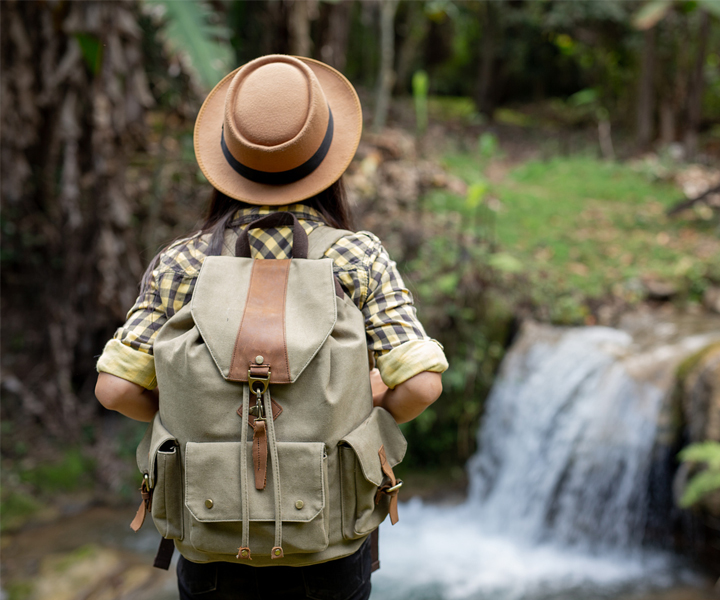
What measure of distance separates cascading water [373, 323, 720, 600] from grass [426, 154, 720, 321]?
2.46 ft

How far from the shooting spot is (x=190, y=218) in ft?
15.9

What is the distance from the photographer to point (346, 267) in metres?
1.36

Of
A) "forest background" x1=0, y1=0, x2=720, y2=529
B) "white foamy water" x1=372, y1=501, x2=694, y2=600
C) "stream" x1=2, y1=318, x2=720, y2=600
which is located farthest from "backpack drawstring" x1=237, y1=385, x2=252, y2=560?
"white foamy water" x1=372, y1=501, x2=694, y2=600

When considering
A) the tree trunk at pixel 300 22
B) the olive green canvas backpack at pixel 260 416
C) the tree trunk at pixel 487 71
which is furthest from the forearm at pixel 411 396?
the tree trunk at pixel 487 71

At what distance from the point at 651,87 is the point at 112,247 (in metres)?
8.95

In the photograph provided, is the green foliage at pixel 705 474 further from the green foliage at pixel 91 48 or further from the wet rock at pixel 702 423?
the green foliage at pixel 91 48

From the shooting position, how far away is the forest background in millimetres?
→ 3809

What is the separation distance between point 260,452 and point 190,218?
13.0ft

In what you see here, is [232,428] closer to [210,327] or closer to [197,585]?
[210,327]

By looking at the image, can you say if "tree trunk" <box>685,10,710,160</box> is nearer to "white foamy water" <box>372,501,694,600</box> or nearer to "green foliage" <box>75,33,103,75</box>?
"white foamy water" <box>372,501,694,600</box>

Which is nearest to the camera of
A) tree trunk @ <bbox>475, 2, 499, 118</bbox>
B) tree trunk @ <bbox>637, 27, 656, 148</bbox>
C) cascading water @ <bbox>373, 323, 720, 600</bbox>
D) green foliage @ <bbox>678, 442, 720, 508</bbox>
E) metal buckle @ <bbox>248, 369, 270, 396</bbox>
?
metal buckle @ <bbox>248, 369, 270, 396</bbox>


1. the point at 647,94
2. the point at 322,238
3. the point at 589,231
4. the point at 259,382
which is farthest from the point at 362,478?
the point at 647,94

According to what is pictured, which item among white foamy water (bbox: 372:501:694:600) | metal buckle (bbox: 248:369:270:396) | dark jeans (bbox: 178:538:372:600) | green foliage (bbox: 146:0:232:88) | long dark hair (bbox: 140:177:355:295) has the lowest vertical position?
white foamy water (bbox: 372:501:694:600)

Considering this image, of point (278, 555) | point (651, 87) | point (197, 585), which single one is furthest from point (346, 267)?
point (651, 87)
